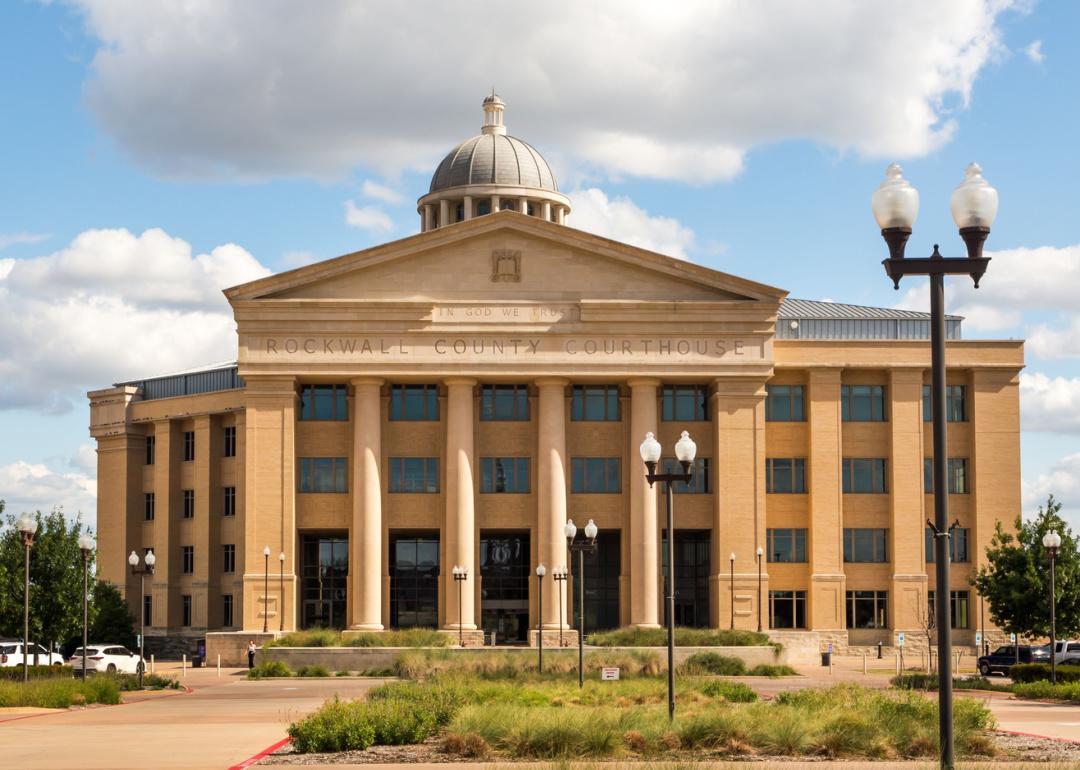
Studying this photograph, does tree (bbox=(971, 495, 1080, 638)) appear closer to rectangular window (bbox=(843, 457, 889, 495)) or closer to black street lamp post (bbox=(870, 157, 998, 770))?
rectangular window (bbox=(843, 457, 889, 495))

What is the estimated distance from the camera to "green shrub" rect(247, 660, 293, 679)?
56938 millimetres

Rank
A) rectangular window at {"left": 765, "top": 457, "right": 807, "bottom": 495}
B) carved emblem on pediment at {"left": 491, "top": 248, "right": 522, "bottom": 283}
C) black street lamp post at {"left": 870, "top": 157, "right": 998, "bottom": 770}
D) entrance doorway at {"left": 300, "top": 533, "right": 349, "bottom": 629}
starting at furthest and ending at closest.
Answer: rectangular window at {"left": 765, "top": 457, "right": 807, "bottom": 495} < entrance doorway at {"left": 300, "top": 533, "right": 349, "bottom": 629} < carved emblem on pediment at {"left": 491, "top": 248, "right": 522, "bottom": 283} < black street lamp post at {"left": 870, "top": 157, "right": 998, "bottom": 770}

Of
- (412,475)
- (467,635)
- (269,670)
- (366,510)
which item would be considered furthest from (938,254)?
(412,475)

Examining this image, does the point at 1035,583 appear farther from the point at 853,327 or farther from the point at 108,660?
the point at 108,660

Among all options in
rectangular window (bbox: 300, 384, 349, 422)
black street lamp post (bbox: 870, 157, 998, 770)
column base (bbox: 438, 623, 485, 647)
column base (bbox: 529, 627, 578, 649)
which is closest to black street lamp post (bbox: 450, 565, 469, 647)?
column base (bbox: 438, 623, 485, 647)

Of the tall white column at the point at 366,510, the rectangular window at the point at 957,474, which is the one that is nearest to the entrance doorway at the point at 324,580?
the tall white column at the point at 366,510

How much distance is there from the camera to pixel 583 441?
73.0 metres

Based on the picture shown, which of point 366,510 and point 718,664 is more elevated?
point 366,510

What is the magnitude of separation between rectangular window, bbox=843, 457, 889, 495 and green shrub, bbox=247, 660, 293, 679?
103ft

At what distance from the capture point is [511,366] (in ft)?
232

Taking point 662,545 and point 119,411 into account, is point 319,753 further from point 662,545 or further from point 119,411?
point 119,411

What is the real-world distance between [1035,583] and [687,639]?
49.3 feet

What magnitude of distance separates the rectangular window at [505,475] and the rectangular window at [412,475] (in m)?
2.44

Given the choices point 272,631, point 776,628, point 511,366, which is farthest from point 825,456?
point 272,631
